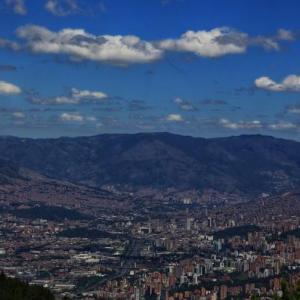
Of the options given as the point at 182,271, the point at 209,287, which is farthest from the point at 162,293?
the point at 182,271

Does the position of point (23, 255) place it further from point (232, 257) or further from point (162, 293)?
point (162, 293)

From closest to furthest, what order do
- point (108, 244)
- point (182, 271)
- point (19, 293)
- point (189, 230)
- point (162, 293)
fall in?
point (19, 293), point (162, 293), point (182, 271), point (108, 244), point (189, 230)

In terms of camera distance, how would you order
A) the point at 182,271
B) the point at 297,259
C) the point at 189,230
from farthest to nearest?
the point at 189,230 < the point at 297,259 < the point at 182,271

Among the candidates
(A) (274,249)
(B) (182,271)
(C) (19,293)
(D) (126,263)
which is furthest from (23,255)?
(C) (19,293)

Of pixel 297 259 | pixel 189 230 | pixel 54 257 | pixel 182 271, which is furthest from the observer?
pixel 189 230

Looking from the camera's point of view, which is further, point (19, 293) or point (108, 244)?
point (108, 244)

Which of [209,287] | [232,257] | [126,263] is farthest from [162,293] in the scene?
[232,257]

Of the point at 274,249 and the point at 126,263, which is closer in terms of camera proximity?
the point at 126,263

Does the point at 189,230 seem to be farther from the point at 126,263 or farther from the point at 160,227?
the point at 126,263
